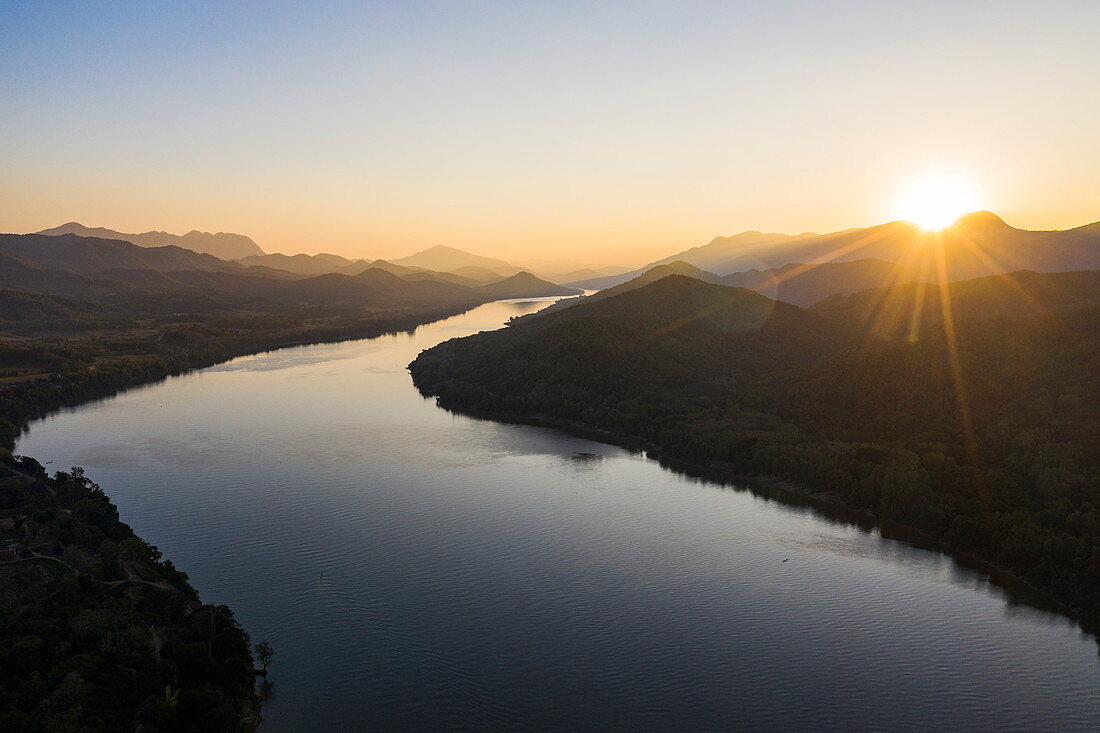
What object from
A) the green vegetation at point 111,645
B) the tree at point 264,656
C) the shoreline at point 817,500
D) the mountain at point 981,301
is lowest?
the tree at point 264,656

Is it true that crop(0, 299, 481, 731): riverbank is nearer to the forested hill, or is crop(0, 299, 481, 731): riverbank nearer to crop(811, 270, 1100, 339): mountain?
the forested hill

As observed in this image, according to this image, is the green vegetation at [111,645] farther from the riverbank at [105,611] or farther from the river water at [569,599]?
the river water at [569,599]

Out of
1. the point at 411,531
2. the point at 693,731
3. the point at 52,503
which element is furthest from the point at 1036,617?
the point at 52,503

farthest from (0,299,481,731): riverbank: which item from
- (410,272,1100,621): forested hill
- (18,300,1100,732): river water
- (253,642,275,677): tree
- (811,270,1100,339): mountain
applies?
Answer: (811,270,1100,339): mountain

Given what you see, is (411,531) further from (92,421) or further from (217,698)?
(92,421)

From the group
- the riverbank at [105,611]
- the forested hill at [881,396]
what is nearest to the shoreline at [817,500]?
the forested hill at [881,396]

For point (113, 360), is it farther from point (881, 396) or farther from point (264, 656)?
point (881, 396)
